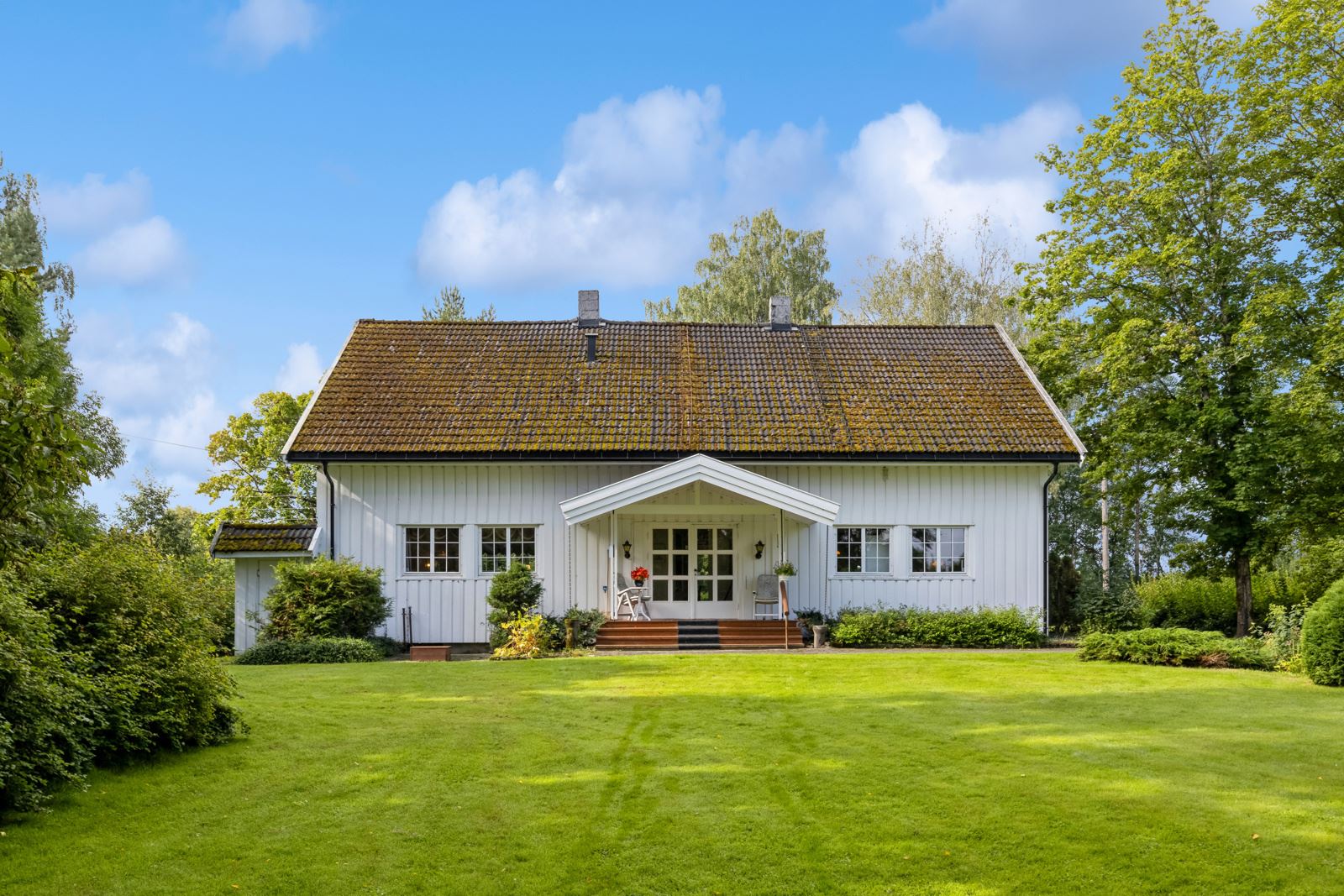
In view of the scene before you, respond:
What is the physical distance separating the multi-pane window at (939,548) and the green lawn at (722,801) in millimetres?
9372

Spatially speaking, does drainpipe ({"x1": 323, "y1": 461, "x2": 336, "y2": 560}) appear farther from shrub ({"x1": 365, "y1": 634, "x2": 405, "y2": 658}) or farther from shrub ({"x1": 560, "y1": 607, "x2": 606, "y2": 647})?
shrub ({"x1": 560, "y1": 607, "x2": 606, "y2": 647})

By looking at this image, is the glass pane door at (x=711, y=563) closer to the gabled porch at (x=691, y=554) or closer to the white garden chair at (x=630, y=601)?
the gabled porch at (x=691, y=554)

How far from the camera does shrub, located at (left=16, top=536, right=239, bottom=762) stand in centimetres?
920

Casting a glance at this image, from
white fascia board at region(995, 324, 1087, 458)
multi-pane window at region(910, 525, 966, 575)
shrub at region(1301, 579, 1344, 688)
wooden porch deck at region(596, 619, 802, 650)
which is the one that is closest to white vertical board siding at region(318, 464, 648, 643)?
wooden porch deck at region(596, 619, 802, 650)

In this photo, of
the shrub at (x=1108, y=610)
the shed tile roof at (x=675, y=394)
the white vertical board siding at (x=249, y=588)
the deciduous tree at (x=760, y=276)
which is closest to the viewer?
the white vertical board siding at (x=249, y=588)

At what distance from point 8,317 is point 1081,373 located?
84.0 feet

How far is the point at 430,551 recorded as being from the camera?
74.3 feet

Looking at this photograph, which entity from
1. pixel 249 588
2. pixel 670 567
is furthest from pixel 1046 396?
pixel 249 588

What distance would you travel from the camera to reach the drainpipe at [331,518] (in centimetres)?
2241

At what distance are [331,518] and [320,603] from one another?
2.42 m

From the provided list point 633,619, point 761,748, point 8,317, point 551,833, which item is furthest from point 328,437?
point 551,833

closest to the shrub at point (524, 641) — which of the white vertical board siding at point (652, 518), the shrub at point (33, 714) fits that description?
the white vertical board siding at point (652, 518)

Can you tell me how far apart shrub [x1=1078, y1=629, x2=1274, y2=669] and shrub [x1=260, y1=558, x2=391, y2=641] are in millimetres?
13186

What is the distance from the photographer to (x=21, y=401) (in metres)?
7.25
